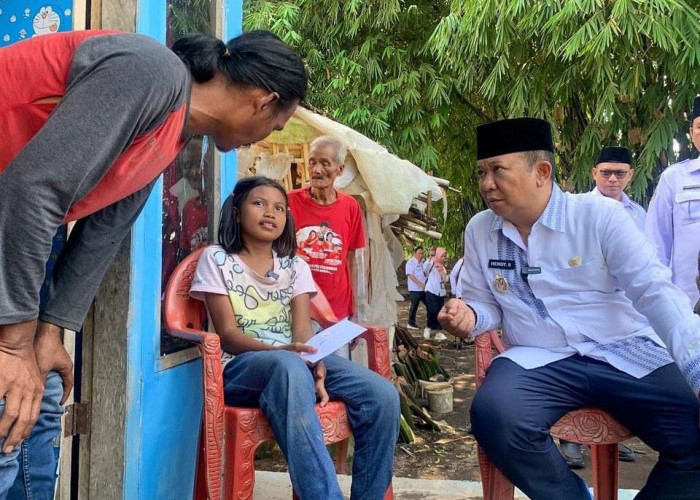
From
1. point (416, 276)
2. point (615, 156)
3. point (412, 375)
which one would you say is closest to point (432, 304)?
point (416, 276)

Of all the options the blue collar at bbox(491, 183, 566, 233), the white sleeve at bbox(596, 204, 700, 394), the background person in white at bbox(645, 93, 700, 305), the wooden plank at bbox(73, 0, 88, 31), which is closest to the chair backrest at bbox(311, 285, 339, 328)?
the blue collar at bbox(491, 183, 566, 233)

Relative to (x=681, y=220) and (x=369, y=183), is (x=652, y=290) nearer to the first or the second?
(x=681, y=220)

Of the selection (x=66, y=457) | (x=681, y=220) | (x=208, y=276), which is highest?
(x=681, y=220)

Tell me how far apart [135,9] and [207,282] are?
1026mm

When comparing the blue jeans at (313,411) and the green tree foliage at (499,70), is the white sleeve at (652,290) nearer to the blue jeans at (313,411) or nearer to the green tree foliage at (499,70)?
the blue jeans at (313,411)

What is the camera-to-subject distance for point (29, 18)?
7.84ft

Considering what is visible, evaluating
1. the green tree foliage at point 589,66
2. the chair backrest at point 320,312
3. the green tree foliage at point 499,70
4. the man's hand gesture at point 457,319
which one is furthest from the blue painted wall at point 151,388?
the green tree foliage at point 499,70

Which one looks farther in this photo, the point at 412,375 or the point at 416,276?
the point at 416,276

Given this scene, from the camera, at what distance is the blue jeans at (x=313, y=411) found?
89.0 inches

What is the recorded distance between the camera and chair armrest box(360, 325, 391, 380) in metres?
2.83

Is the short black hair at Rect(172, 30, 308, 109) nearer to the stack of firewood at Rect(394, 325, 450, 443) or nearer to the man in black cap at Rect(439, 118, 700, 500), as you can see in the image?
the man in black cap at Rect(439, 118, 700, 500)

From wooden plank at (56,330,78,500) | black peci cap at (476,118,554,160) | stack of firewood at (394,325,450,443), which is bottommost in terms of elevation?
stack of firewood at (394,325,450,443)

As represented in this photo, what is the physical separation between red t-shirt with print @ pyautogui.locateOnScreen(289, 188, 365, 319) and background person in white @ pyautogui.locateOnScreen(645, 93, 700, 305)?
1.88 metres

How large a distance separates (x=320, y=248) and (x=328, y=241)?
0.07 m
